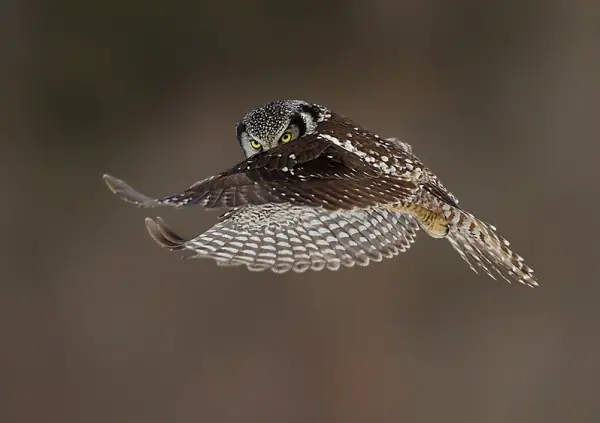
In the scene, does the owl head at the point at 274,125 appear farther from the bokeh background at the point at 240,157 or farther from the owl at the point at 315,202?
the bokeh background at the point at 240,157

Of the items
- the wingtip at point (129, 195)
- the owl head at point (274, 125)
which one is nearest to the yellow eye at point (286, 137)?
the owl head at point (274, 125)

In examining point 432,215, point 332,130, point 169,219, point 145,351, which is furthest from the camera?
point 145,351

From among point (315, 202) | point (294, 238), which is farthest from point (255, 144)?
point (315, 202)

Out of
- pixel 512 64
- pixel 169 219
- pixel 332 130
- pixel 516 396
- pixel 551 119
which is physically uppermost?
pixel 512 64

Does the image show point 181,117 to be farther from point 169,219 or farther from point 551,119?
point 551,119

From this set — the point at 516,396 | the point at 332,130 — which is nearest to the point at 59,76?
the point at 332,130

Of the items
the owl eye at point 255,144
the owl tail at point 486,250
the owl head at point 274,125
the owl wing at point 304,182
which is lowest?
the owl tail at point 486,250

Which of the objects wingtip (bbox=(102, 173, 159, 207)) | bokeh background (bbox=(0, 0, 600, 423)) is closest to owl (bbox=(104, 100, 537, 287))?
wingtip (bbox=(102, 173, 159, 207))
